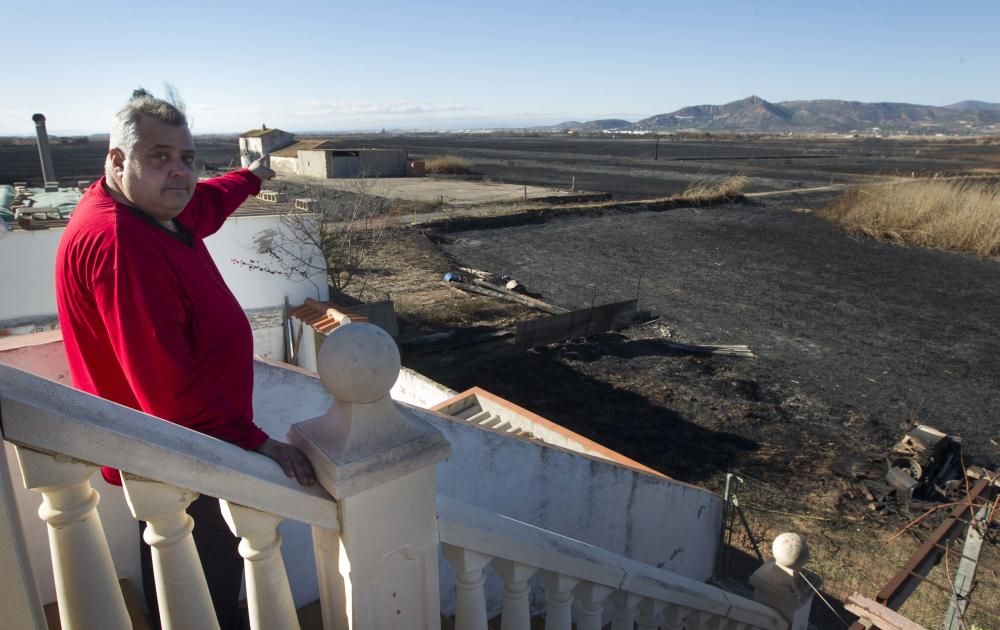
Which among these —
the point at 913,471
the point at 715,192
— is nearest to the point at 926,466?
the point at 913,471

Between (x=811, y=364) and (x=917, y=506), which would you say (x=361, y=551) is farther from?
(x=811, y=364)

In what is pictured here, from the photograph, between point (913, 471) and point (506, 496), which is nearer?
point (506, 496)

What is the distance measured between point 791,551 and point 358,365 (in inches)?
Result: 110

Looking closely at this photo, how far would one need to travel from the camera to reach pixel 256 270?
21.8 feet

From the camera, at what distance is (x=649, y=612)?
2605 millimetres

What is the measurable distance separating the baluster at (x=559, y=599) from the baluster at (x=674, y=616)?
744 mm

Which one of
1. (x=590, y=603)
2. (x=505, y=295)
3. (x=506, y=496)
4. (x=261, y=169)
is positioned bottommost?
(x=505, y=295)

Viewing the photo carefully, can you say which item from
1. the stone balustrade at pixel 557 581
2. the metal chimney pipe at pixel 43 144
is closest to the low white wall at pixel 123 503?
the stone balustrade at pixel 557 581

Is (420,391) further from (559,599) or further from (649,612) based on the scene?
(559,599)

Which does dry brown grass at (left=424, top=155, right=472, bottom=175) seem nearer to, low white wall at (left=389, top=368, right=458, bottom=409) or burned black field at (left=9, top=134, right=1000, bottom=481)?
burned black field at (left=9, top=134, right=1000, bottom=481)

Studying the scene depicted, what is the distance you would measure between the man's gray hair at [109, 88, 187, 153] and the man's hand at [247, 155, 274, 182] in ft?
3.50

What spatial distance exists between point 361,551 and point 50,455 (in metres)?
0.68

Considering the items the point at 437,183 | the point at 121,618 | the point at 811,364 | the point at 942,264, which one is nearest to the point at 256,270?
the point at 121,618

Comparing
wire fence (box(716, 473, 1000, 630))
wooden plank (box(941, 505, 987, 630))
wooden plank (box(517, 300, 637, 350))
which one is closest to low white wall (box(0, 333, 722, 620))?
wire fence (box(716, 473, 1000, 630))
